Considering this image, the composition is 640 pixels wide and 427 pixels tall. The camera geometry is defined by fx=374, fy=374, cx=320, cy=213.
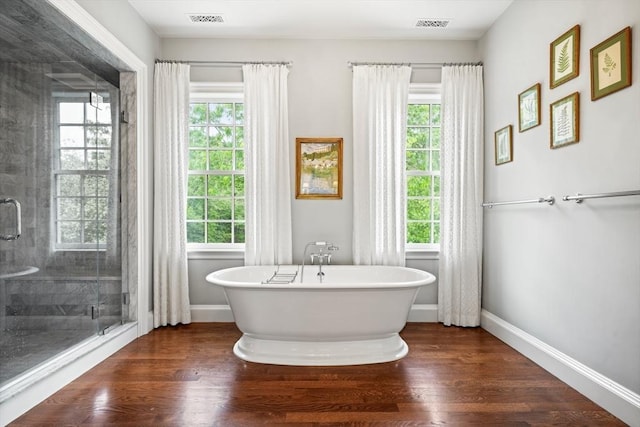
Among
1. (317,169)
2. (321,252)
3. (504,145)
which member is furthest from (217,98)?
(504,145)

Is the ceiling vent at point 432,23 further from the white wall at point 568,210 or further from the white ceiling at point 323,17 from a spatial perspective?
the white wall at point 568,210

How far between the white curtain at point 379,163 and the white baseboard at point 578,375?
43.3 inches

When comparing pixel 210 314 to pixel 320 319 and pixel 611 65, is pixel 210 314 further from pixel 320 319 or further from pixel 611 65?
pixel 611 65

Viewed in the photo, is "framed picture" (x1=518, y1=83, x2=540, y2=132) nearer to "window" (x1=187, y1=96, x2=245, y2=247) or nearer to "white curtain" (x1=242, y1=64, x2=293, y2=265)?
"white curtain" (x1=242, y1=64, x2=293, y2=265)

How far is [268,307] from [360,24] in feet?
8.38

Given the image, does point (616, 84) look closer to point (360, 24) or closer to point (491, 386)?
point (491, 386)

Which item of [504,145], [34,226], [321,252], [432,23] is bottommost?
[321,252]

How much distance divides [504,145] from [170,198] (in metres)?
2.94

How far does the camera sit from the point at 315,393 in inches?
85.0

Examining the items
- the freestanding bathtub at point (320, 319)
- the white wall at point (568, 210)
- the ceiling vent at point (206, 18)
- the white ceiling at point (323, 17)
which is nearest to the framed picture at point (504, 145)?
the white wall at point (568, 210)

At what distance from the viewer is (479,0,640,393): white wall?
6.20 ft

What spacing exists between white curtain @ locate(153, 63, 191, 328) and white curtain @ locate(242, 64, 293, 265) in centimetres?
58

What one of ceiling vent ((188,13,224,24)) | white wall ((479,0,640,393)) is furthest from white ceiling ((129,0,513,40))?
white wall ((479,0,640,393))

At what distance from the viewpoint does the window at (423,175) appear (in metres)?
3.74
